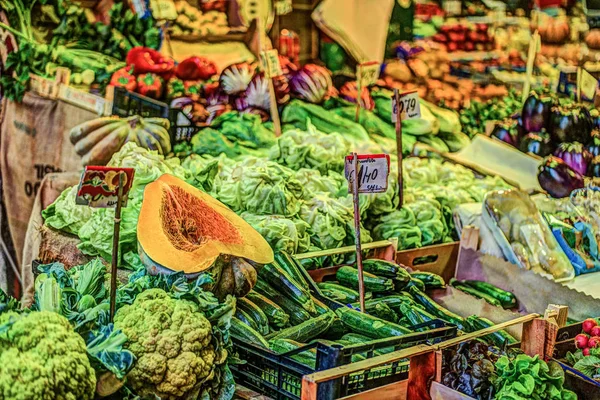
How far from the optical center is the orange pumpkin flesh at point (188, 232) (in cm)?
277

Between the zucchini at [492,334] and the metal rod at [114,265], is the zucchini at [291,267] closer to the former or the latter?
the zucchini at [492,334]

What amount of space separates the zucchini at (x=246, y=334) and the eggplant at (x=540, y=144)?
4134 millimetres

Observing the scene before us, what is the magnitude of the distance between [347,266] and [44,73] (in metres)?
2.71

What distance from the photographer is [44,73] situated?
5.13 meters

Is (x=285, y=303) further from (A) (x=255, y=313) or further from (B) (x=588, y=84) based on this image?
(B) (x=588, y=84)

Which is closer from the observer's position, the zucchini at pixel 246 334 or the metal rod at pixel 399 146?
the zucchini at pixel 246 334

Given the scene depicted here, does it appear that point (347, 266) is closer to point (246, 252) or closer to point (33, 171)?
point (246, 252)

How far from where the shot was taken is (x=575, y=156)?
5883 mm

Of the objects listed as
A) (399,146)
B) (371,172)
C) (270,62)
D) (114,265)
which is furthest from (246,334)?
(270,62)

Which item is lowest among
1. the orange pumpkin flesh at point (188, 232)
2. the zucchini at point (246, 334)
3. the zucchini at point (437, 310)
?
the zucchini at point (437, 310)

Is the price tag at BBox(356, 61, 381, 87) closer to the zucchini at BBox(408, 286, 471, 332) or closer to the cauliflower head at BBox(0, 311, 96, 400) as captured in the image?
the zucchini at BBox(408, 286, 471, 332)

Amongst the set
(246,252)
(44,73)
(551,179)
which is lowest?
(551,179)

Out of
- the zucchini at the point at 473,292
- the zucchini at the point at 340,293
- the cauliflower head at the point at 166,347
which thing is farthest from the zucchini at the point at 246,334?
the zucchini at the point at 473,292

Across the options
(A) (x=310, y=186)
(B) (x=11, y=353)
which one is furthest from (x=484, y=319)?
(B) (x=11, y=353)
